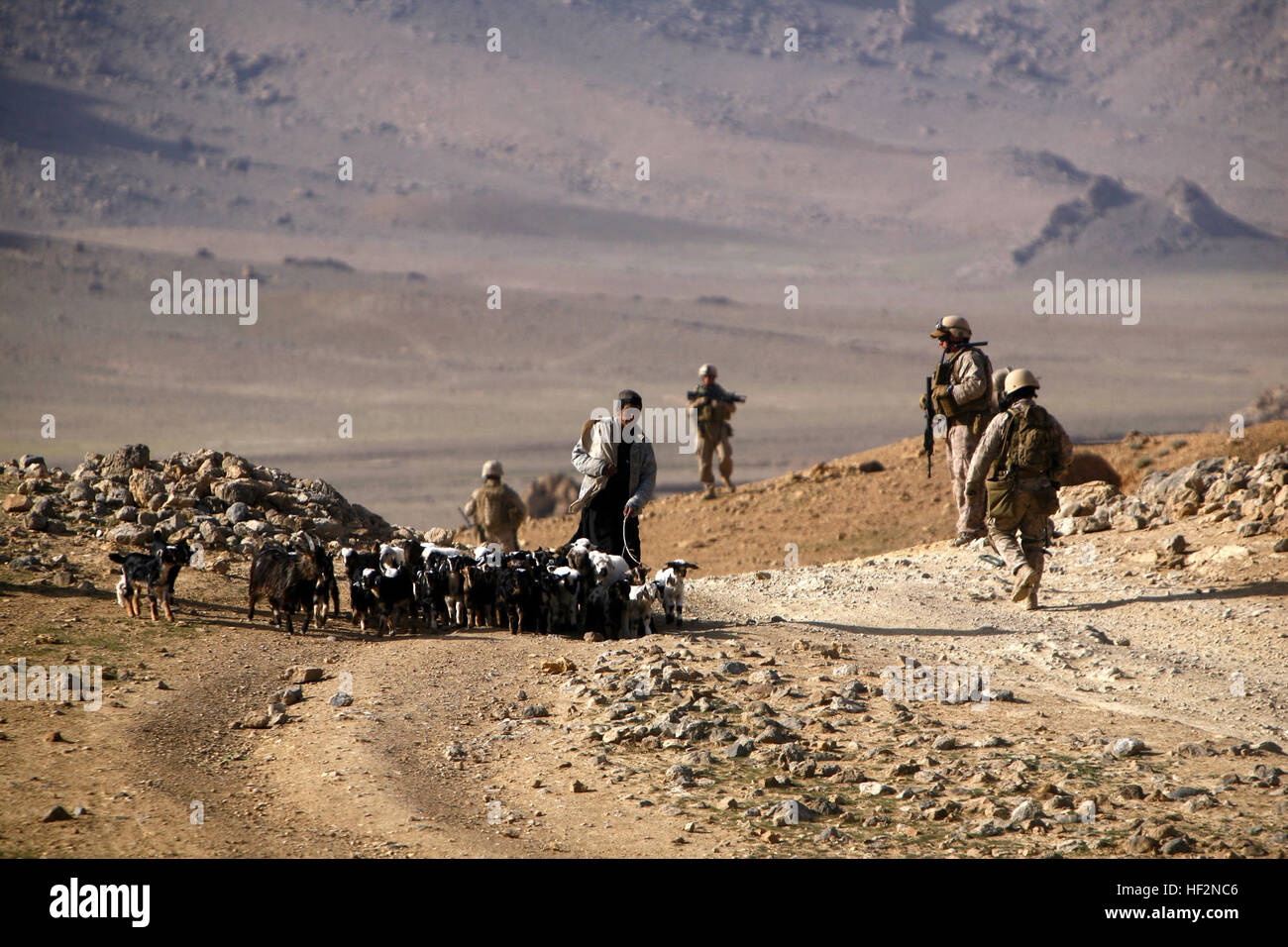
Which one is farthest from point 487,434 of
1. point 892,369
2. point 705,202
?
point 705,202

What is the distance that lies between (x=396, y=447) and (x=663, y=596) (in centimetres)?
3459

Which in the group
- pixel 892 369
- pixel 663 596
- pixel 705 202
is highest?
pixel 705 202

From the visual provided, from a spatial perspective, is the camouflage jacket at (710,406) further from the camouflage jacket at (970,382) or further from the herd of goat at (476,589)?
the herd of goat at (476,589)

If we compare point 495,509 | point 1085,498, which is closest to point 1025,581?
point 1085,498

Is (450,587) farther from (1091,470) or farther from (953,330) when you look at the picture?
(1091,470)

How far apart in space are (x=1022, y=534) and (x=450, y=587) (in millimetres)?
4315

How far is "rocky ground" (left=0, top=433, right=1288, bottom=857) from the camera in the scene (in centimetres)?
608

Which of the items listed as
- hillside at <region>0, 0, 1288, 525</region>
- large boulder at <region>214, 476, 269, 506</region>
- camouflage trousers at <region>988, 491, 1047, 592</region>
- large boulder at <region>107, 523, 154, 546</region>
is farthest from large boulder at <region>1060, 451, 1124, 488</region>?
hillside at <region>0, 0, 1288, 525</region>

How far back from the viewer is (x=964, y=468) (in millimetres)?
12133

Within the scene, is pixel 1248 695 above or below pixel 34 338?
below

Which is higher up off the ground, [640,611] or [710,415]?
[710,415]

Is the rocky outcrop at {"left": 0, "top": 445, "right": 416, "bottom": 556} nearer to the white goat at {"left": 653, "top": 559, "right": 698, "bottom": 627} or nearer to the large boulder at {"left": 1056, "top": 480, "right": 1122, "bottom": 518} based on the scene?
the white goat at {"left": 653, "top": 559, "right": 698, "bottom": 627}

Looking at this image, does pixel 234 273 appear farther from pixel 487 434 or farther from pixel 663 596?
pixel 663 596
